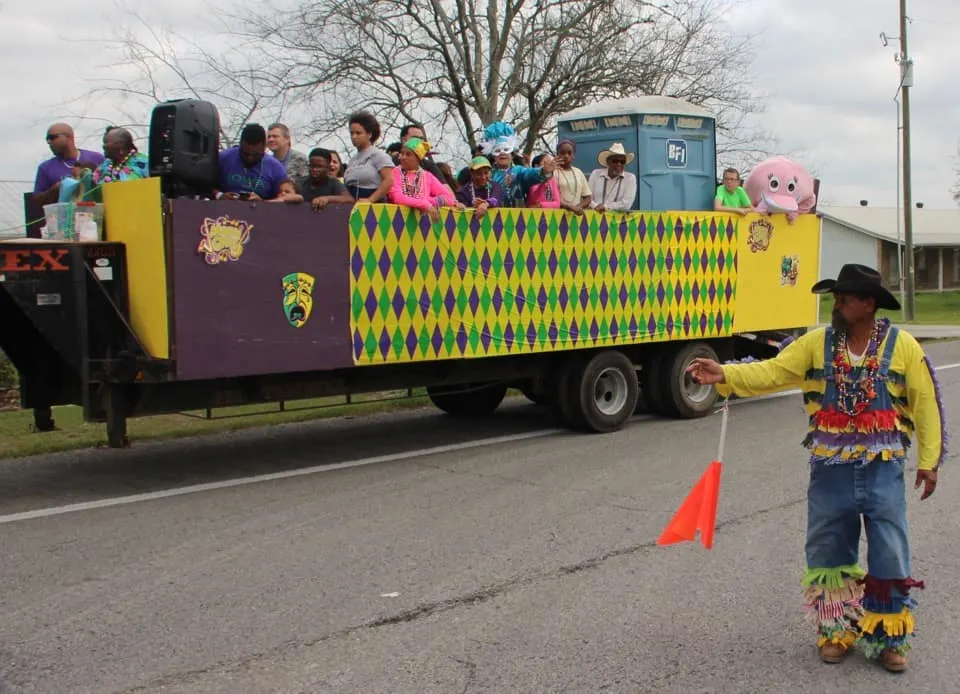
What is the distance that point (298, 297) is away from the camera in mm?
8148

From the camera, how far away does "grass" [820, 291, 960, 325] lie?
99.1ft

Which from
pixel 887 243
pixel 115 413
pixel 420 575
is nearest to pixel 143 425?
pixel 115 413

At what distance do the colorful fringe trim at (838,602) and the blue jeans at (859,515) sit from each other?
43 millimetres

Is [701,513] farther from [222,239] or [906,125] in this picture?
[906,125]

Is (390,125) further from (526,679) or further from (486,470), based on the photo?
(526,679)

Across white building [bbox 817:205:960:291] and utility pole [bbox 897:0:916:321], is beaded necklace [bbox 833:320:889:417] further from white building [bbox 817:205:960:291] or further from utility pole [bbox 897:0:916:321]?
white building [bbox 817:205:960:291]

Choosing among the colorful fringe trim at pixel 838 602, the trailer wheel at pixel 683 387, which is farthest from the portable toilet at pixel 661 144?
the colorful fringe trim at pixel 838 602

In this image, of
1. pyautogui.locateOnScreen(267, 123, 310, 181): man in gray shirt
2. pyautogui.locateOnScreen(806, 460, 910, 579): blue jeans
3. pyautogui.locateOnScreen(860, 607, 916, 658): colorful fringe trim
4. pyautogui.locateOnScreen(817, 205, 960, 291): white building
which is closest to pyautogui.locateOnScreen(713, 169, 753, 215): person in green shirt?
pyautogui.locateOnScreen(267, 123, 310, 181): man in gray shirt

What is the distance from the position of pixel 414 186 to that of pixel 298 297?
1.56 meters

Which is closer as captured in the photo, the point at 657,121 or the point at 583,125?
the point at 657,121

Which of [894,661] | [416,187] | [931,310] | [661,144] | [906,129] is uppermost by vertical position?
[906,129]

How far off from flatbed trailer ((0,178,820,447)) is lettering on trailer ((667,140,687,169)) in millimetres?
836

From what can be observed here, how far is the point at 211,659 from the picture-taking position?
15.4 feet

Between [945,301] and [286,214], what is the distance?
4174 centimetres
